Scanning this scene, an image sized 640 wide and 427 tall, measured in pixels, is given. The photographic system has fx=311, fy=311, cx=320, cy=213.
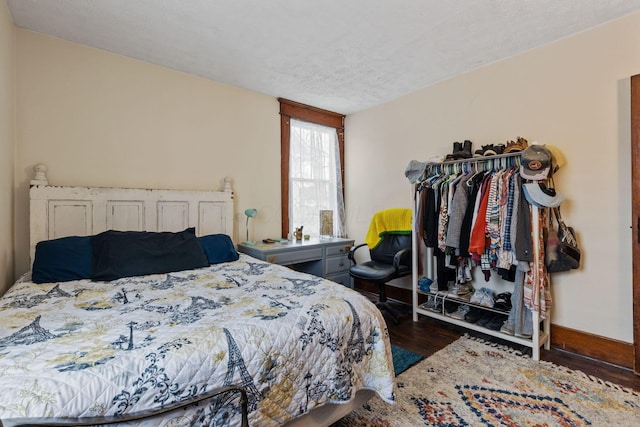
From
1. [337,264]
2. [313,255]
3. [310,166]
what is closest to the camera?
[313,255]

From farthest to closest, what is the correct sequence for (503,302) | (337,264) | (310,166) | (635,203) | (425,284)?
1. (310,166)
2. (337,264)
3. (425,284)
4. (503,302)
5. (635,203)

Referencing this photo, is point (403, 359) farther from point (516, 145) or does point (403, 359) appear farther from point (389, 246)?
point (516, 145)

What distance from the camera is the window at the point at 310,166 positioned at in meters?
3.94

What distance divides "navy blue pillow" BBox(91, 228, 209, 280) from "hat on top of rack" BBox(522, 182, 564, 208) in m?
2.56

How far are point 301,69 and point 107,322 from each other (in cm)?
262

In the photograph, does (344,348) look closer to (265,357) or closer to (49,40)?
(265,357)

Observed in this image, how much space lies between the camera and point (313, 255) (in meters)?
3.51

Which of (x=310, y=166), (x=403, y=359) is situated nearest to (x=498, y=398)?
(x=403, y=359)

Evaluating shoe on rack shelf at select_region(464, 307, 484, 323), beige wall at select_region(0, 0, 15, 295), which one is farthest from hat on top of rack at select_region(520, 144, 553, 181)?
beige wall at select_region(0, 0, 15, 295)

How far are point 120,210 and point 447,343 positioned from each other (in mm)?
3068

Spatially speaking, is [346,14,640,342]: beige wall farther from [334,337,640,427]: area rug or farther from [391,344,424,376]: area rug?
[391,344,424,376]: area rug

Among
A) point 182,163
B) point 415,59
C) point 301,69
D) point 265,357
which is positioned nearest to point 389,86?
point 415,59

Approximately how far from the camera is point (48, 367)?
0.97 meters

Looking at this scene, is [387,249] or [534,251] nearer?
[534,251]
